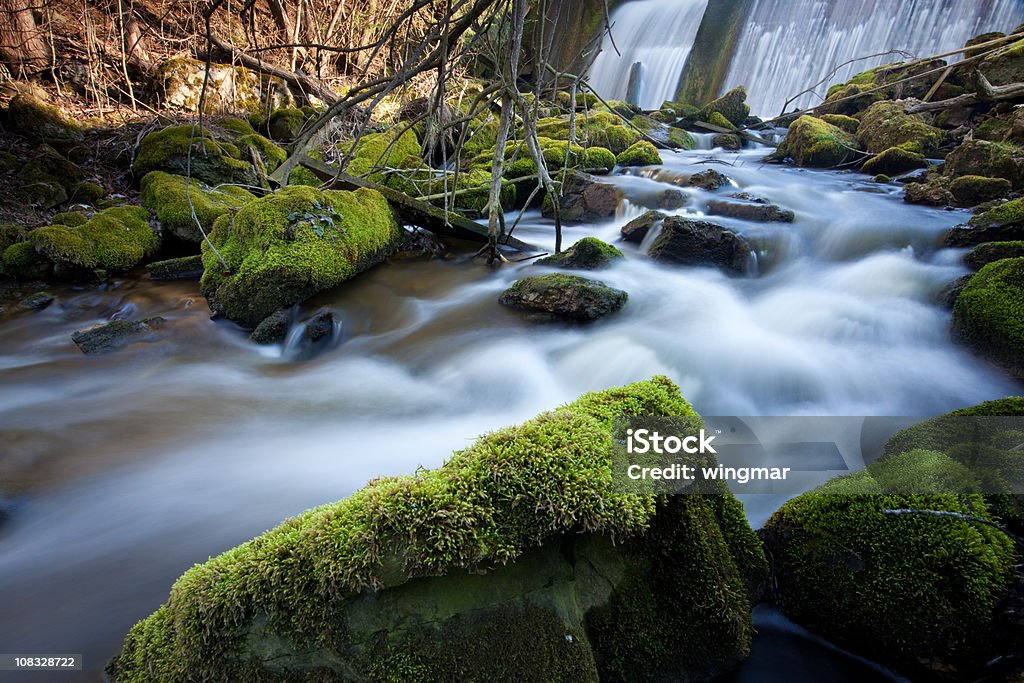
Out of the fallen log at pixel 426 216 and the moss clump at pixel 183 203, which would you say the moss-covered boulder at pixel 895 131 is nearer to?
the fallen log at pixel 426 216

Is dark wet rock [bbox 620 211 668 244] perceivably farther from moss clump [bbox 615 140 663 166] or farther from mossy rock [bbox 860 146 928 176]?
mossy rock [bbox 860 146 928 176]

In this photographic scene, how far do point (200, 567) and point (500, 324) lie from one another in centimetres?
389

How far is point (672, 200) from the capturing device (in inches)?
344

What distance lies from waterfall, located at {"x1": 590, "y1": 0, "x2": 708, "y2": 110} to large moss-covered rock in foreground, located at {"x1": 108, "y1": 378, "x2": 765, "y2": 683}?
19299 mm

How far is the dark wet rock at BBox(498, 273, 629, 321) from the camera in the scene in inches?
207

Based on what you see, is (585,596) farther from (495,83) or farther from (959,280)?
(959,280)

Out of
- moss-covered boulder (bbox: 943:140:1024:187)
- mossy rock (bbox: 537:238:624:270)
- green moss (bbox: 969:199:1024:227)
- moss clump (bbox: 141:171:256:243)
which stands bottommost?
moss clump (bbox: 141:171:256:243)

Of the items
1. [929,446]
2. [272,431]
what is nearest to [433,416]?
[272,431]

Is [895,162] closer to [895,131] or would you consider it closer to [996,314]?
[895,131]

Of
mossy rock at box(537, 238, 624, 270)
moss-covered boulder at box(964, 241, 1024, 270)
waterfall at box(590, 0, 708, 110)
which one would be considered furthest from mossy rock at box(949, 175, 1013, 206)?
waterfall at box(590, 0, 708, 110)

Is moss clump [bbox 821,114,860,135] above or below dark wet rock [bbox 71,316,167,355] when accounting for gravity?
above

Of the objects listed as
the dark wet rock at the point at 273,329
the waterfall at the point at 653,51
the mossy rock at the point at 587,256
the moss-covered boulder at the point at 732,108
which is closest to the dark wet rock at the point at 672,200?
the mossy rock at the point at 587,256

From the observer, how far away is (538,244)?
7781 millimetres

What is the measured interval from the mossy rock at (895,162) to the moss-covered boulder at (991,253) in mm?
5378
